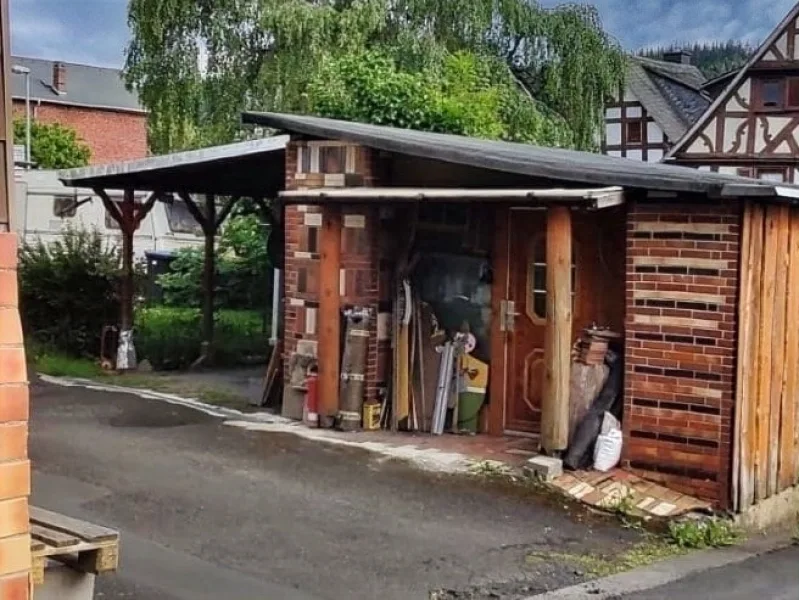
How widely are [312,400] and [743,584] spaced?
492 centimetres

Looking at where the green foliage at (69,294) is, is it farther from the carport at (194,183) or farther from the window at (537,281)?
the window at (537,281)

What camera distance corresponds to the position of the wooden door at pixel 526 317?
34.9 feet

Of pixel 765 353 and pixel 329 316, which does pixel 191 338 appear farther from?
pixel 765 353

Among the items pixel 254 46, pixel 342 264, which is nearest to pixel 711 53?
pixel 254 46

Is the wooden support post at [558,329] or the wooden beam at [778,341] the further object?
the wooden beam at [778,341]

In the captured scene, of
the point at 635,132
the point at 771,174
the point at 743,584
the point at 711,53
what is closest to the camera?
the point at 743,584

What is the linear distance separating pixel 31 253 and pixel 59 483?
308 inches

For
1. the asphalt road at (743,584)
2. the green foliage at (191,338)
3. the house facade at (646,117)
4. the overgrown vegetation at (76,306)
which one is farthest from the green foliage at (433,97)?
the asphalt road at (743,584)

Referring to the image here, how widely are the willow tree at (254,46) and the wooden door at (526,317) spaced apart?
12.4 meters

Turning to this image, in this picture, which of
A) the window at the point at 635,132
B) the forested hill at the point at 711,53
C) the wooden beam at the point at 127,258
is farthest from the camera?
the forested hill at the point at 711,53

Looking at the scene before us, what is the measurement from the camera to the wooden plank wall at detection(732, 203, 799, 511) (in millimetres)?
8852

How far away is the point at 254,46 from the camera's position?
24375 millimetres

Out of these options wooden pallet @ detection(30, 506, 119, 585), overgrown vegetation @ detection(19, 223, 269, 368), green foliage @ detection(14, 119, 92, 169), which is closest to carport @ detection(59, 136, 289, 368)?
overgrown vegetation @ detection(19, 223, 269, 368)

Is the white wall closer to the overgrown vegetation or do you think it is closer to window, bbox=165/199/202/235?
window, bbox=165/199/202/235
